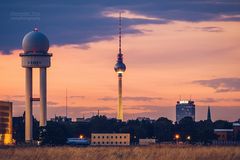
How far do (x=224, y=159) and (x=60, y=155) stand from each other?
15.0 metres

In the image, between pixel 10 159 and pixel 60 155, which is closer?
pixel 10 159

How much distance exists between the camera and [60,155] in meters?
67.1

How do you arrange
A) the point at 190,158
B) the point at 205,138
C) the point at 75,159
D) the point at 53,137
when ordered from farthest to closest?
the point at 205,138
the point at 53,137
the point at 190,158
the point at 75,159

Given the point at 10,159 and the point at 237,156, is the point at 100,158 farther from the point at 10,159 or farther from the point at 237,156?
the point at 237,156

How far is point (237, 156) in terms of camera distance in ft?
215

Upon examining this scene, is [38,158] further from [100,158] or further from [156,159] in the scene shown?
[156,159]

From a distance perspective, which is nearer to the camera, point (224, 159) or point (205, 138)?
point (224, 159)

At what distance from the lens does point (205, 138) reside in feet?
611

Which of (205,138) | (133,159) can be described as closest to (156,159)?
(133,159)

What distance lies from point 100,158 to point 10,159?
7615 mm

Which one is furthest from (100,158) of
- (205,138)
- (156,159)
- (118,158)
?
(205,138)

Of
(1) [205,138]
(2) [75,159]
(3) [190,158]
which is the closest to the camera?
(2) [75,159]

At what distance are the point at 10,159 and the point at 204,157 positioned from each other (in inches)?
655

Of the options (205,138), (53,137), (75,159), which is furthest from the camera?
(205,138)
